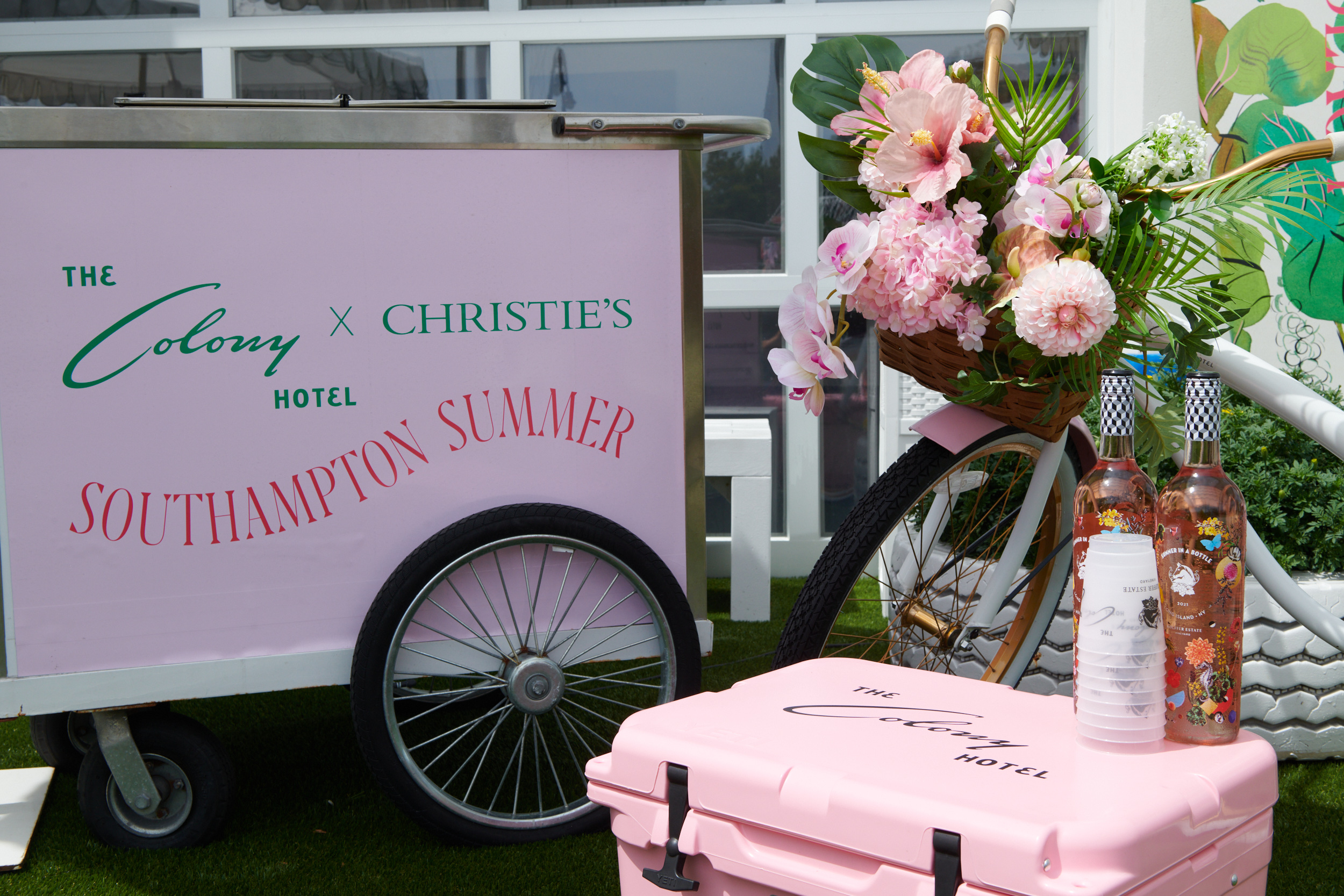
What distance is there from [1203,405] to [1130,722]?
32 cm

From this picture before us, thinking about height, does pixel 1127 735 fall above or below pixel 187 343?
below

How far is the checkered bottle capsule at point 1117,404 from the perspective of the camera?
3.51 feet

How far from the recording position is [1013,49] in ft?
12.8

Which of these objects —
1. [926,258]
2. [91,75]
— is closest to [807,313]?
[926,258]

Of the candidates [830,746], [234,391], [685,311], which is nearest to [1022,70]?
[685,311]

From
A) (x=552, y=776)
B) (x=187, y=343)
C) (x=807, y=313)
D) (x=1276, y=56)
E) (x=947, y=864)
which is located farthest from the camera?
(x=1276, y=56)

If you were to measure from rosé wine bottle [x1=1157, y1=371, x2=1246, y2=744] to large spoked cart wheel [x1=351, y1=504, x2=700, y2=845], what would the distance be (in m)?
1.04

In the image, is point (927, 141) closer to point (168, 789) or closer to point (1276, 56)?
point (168, 789)

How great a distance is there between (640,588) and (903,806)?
3.50 feet

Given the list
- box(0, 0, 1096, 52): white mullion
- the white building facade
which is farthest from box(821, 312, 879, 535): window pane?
box(0, 0, 1096, 52): white mullion

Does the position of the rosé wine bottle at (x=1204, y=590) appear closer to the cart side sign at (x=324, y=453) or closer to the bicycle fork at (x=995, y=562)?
the bicycle fork at (x=995, y=562)

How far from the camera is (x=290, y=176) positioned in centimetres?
179

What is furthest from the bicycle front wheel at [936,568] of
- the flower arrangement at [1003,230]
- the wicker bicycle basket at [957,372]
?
the flower arrangement at [1003,230]

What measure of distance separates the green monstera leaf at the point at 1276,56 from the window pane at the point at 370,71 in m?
2.61
